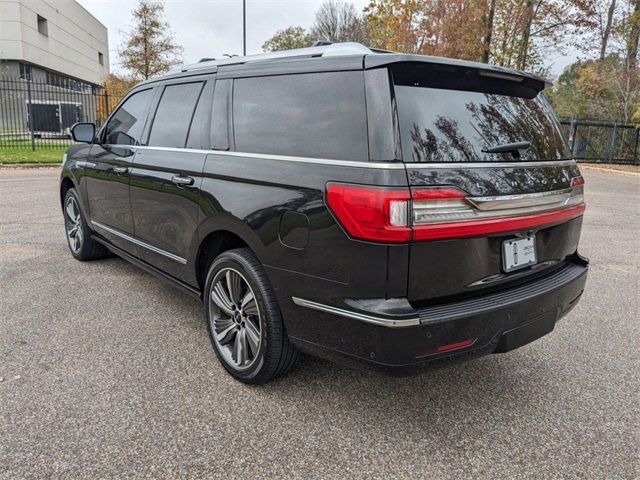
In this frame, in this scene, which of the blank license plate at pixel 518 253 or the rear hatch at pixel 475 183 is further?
the blank license plate at pixel 518 253

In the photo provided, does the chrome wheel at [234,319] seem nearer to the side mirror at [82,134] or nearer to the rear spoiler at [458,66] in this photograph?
the rear spoiler at [458,66]

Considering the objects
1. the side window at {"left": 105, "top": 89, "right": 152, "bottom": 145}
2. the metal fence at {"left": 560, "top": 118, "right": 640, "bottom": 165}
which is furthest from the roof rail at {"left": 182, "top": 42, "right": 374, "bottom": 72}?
the metal fence at {"left": 560, "top": 118, "right": 640, "bottom": 165}

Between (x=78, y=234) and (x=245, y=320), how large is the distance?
10.7ft

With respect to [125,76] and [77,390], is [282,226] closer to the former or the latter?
[77,390]

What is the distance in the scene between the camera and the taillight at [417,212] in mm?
2043

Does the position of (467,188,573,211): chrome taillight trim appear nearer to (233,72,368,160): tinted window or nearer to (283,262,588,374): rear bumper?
(283,262,588,374): rear bumper

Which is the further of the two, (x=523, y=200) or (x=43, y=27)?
(x=43, y=27)

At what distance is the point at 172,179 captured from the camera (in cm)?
332

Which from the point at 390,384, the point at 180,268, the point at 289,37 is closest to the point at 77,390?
the point at 180,268

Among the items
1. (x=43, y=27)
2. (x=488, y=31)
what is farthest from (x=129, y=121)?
(x=43, y=27)

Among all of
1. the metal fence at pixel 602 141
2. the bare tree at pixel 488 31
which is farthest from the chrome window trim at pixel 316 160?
the bare tree at pixel 488 31

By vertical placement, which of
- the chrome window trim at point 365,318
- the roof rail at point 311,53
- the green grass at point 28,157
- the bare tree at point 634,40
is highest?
the bare tree at point 634,40

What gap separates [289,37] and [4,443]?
5706 cm

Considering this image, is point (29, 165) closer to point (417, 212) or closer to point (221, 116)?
point (221, 116)
